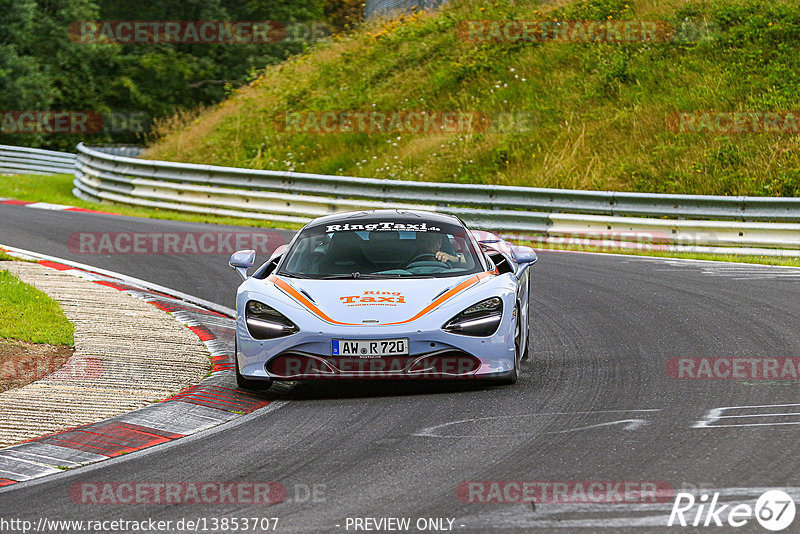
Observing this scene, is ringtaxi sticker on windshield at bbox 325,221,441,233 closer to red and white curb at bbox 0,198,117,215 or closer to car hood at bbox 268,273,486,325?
car hood at bbox 268,273,486,325

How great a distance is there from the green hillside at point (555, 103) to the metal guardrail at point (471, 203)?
2708mm

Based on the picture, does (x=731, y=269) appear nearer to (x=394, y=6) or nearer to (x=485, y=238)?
(x=485, y=238)

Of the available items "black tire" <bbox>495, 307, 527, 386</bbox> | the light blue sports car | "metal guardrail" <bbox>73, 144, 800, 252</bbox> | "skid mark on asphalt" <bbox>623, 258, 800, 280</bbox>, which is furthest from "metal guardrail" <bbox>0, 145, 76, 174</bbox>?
"black tire" <bbox>495, 307, 527, 386</bbox>

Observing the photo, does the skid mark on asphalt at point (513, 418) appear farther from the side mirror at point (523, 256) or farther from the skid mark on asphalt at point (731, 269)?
the skid mark on asphalt at point (731, 269)

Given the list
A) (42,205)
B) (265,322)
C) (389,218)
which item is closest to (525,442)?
(265,322)

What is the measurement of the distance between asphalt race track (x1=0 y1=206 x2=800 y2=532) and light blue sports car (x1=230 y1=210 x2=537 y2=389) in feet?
0.81

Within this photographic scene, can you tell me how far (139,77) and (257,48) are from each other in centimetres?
517

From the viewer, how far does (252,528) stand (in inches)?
197

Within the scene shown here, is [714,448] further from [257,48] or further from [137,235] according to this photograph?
[257,48]

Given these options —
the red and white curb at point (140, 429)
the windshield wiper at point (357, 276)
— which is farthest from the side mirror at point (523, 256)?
the red and white curb at point (140, 429)

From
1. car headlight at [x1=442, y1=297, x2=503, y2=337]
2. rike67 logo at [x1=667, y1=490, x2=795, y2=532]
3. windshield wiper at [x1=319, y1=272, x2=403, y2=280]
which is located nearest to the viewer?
rike67 logo at [x1=667, y1=490, x2=795, y2=532]

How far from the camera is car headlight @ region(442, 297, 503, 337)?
311 inches

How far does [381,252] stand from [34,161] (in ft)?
93.1

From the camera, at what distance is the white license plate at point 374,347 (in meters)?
7.75
